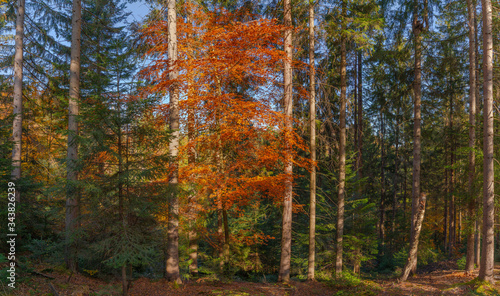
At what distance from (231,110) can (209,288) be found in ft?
19.6

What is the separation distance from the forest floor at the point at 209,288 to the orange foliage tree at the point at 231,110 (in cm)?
275

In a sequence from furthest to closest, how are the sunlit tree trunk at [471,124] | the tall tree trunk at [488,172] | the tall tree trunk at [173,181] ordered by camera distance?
the sunlit tree trunk at [471,124]
the tall tree trunk at [488,172]
the tall tree trunk at [173,181]

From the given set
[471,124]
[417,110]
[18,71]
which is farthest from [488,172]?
[18,71]

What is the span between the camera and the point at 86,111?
263 inches

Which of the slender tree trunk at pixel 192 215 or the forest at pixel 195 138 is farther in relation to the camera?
the slender tree trunk at pixel 192 215

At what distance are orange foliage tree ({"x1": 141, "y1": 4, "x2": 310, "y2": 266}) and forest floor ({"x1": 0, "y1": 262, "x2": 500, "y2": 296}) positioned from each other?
2752 millimetres

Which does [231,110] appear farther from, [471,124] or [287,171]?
[471,124]

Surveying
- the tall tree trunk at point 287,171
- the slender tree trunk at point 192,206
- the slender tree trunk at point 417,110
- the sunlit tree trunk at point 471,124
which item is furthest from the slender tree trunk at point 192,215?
the sunlit tree trunk at point 471,124

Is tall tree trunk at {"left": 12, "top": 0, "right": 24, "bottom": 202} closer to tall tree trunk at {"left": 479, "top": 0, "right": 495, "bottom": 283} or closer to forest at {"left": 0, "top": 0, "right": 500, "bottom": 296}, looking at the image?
forest at {"left": 0, "top": 0, "right": 500, "bottom": 296}

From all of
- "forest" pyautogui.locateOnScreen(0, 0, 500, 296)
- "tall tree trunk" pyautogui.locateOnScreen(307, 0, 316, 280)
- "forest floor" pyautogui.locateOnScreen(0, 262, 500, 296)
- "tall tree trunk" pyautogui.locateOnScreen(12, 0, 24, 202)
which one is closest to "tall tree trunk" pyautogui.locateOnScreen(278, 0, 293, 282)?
"forest" pyautogui.locateOnScreen(0, 0, 500, 296)

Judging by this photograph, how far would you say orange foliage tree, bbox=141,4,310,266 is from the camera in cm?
1015

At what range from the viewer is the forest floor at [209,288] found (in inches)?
265

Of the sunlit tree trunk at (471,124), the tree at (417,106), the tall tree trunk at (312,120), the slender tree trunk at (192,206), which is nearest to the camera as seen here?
the slender tree trunk at (192,206)

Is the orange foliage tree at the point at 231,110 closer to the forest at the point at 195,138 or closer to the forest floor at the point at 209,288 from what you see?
the forest at the point at 195,138
